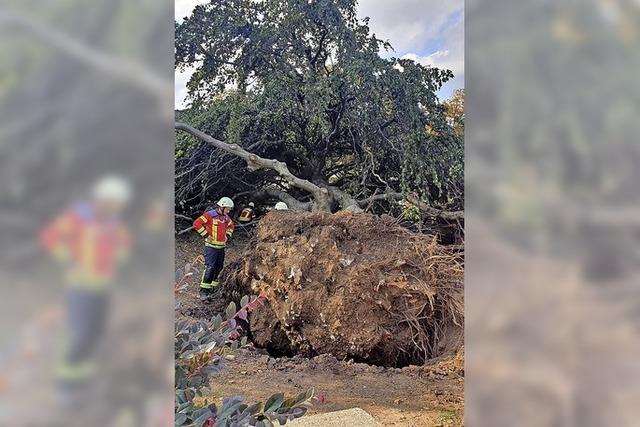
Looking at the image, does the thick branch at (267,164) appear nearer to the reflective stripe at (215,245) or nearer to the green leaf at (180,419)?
the reflective stripe at (215,245)

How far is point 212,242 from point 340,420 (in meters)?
1.96

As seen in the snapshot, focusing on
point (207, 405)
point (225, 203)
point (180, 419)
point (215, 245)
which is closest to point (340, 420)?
point (207, 405)

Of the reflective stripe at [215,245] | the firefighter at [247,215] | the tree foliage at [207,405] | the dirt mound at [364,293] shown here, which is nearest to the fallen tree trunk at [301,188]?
the firefighter at [247,215]

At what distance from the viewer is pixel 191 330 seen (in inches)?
46.6

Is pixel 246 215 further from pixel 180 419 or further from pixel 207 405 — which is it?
pixel 180 419

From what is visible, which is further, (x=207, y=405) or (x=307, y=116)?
(x=307, y=116)

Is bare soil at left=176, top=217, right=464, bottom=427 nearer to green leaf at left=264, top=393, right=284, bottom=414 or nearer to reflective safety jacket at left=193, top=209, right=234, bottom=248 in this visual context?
reflective safety jacket at left=193, top=209, right=234, bottom=248

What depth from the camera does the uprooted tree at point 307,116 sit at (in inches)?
163
